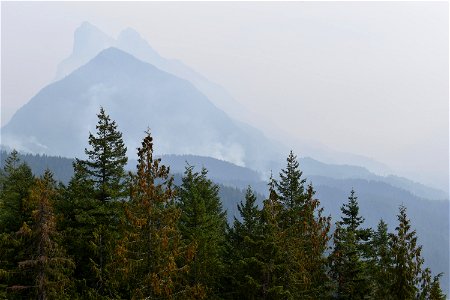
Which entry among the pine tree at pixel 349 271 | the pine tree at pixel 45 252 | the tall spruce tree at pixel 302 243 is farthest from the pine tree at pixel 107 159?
the pine tree at pixel 349 271

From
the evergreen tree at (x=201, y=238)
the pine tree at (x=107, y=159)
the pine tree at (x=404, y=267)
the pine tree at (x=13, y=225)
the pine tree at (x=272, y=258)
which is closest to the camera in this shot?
the pine tree at (x=404, y=267)

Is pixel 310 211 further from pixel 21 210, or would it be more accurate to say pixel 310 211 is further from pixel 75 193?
pixel 21 210

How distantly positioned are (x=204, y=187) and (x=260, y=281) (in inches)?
547

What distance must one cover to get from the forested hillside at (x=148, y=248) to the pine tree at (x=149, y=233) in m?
0.05

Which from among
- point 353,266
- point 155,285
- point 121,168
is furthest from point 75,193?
point 353,266

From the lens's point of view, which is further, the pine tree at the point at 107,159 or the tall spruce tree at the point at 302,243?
the pine tree at the point at 107,159

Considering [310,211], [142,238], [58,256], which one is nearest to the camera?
[142,238]

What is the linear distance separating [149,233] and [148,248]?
613 millimetres

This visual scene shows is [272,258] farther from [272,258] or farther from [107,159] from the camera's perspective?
[107,159]

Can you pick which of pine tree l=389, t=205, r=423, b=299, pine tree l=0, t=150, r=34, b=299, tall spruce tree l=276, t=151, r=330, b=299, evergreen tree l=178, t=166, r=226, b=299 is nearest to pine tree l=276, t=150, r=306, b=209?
tall spruce tree l=276, t=151, r=330, b=299

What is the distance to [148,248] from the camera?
17922 millimetres

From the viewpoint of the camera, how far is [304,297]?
24.6 m

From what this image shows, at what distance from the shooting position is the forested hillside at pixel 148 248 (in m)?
17.8

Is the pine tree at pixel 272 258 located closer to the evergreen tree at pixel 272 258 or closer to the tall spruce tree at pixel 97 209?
the evergreen tree at pixel 272 258
